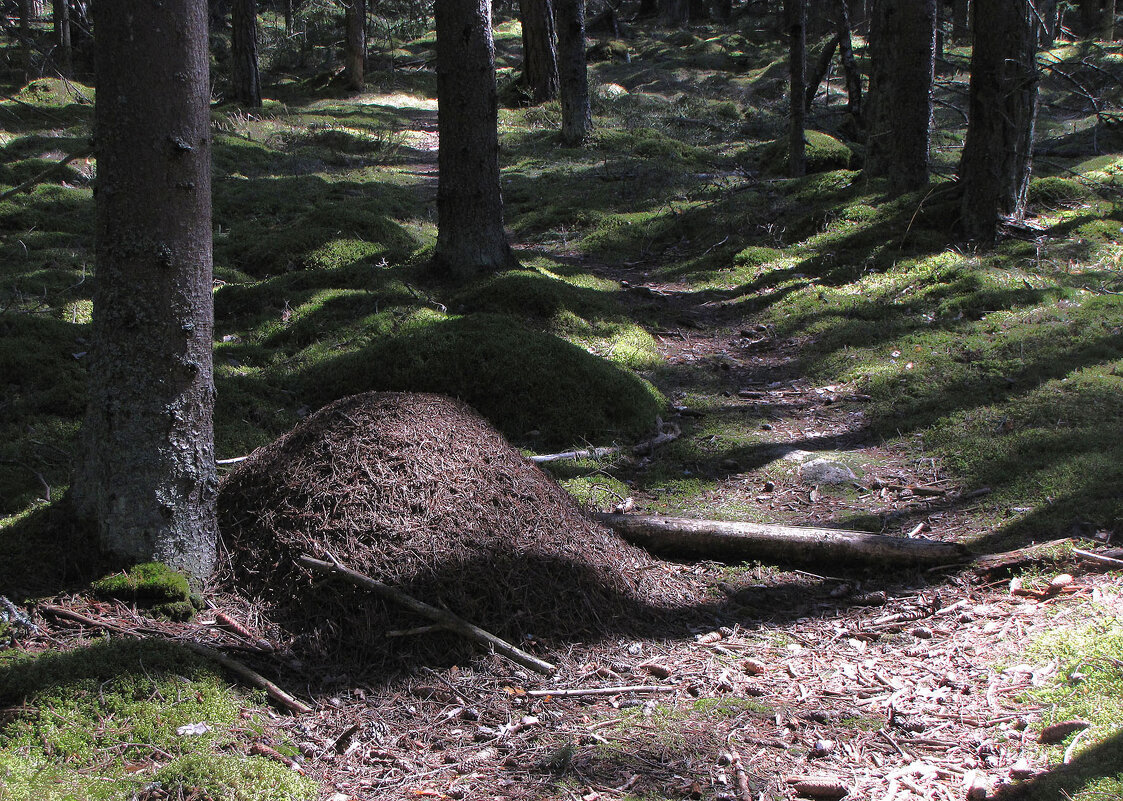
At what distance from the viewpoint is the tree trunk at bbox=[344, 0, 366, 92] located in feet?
79.0

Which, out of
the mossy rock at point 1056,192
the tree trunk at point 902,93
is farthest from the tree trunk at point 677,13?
the mossy rock at point 1056,192

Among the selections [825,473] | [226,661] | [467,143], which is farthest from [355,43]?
[226,661]

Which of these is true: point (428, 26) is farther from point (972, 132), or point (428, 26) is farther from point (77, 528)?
point (77, 528)

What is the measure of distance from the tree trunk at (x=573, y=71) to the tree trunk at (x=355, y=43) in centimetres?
899

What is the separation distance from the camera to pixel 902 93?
11625mm

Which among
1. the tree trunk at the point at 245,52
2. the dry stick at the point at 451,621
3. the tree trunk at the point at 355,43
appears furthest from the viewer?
the tree trunk at the point at 355,43

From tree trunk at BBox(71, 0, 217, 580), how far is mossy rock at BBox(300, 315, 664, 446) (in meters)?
2.94

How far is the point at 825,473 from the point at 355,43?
2389cm

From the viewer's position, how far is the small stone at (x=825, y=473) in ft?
21.1

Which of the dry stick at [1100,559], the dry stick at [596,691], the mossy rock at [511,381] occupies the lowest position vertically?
the dry stick at [596,691]

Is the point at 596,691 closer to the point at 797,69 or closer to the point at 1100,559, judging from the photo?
the point at 1100,559

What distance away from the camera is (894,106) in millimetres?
11789

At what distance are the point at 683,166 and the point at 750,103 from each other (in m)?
10.7

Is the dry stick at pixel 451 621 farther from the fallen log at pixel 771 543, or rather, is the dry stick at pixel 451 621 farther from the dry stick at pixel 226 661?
the fallen log at pixel 771 543
